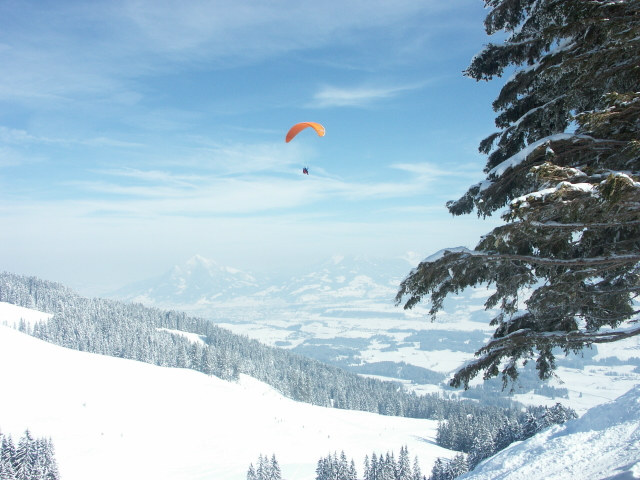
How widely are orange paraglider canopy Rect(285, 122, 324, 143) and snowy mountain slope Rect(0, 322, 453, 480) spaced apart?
51182 millimetres

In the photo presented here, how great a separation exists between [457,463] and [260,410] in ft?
159

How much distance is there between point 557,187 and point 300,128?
60.7 feet

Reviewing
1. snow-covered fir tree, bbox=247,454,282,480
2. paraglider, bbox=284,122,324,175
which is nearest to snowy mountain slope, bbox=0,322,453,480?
snow-covered fir tree, bbox=247,454,282,480

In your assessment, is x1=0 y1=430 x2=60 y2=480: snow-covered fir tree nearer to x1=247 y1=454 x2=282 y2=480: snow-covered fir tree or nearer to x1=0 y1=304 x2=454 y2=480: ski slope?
x1=0 y1=304 x2=454 y2=480: ski slope

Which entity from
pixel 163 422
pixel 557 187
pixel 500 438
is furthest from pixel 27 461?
pixel 500 438

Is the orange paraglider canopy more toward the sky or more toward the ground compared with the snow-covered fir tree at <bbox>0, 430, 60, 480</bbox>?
more toward the sky

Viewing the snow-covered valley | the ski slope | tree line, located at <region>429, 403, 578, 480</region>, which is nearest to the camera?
tree line, located at <region>429, 403, 578, 480</region>

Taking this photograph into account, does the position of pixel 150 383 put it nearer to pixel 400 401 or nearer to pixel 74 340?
pixel 74 340

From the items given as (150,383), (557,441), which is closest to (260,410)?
(150,383)

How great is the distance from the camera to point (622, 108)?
18.1 feet

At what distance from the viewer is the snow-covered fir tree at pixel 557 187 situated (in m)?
5.50

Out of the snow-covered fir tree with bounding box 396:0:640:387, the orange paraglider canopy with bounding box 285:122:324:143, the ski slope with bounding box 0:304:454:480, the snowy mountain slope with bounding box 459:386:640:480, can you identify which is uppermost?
the orange paraglider canopy with bounding box 285:122:324:143

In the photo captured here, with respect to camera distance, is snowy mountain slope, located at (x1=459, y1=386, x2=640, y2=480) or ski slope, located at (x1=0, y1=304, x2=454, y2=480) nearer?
snowy mountain slope, located at (x1=459, y1=386, x2=640, y2=480)

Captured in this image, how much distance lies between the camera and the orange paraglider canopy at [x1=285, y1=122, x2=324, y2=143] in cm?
2087
